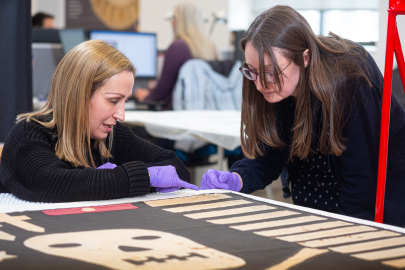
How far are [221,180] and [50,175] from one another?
39 cm

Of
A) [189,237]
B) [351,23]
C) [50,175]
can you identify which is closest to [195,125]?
[50,175]

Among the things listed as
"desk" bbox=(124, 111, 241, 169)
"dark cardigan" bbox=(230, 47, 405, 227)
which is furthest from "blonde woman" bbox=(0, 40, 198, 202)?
"desk" bbox=(124, 111, 241, 169)

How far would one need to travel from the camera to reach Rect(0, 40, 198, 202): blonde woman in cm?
89

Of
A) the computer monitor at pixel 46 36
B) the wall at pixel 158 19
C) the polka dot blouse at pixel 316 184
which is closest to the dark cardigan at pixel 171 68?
the computer monitor at pixel 46 36

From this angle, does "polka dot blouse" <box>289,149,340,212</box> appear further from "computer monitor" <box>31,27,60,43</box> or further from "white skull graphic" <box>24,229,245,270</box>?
"computer monitor" <box>31,27,60,43</box>

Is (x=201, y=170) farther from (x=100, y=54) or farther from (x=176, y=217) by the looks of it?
(x=176, y=217)

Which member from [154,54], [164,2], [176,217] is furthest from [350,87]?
[164,2]

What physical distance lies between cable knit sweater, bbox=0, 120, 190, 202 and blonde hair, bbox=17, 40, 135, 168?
0.02 m

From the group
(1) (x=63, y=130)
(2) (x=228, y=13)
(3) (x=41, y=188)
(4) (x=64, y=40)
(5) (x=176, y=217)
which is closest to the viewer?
(5) (x=176, y=217)

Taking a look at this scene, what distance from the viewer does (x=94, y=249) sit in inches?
23.1

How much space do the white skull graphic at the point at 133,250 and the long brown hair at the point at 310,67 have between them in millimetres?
473

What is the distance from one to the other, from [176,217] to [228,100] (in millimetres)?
2407

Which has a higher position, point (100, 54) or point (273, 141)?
point (100, 54)

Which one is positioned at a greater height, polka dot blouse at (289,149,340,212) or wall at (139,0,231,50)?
wall at (139,0,231,50)
